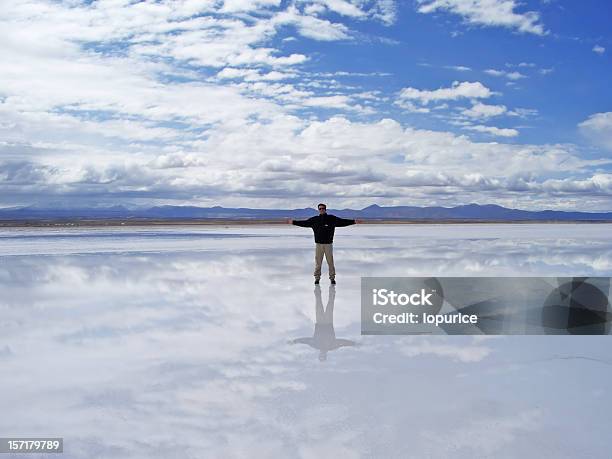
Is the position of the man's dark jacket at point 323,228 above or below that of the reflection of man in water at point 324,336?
above

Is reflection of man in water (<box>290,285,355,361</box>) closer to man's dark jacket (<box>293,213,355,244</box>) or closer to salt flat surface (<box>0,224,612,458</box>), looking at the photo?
salt flat surface (<box>0,224,612,458</box>)

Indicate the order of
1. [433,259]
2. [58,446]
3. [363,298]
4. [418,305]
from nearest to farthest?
[58,446] → [418,305] → [363,298] → [433,259]

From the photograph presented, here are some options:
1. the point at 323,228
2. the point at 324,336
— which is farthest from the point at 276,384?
the point at 323,228

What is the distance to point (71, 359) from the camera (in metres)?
6.89

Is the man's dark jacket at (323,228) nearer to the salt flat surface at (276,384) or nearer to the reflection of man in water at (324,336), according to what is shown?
the salt flat surface at (276,384)

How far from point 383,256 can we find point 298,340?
42.0 feet

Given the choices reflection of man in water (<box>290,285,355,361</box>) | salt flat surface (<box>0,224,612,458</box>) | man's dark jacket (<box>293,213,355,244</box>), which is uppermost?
man's dark jacket (<box>293,213,355,244</box>)

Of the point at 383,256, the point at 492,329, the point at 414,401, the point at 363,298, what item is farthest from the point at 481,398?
the point at 383,256

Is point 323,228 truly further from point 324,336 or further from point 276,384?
point 276,384

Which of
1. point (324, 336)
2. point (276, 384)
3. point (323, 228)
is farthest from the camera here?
point (323, 228)

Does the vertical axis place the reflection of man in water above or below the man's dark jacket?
below

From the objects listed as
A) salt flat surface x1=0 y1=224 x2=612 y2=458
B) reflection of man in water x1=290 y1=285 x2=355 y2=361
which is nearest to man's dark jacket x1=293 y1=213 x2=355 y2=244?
salt flat surface x1=0 y1=224 x2=612 y2=458

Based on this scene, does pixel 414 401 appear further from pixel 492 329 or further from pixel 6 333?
pixel 6 333

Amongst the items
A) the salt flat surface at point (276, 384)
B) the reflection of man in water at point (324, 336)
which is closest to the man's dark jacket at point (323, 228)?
the salt flat surface at point (276, 384)
